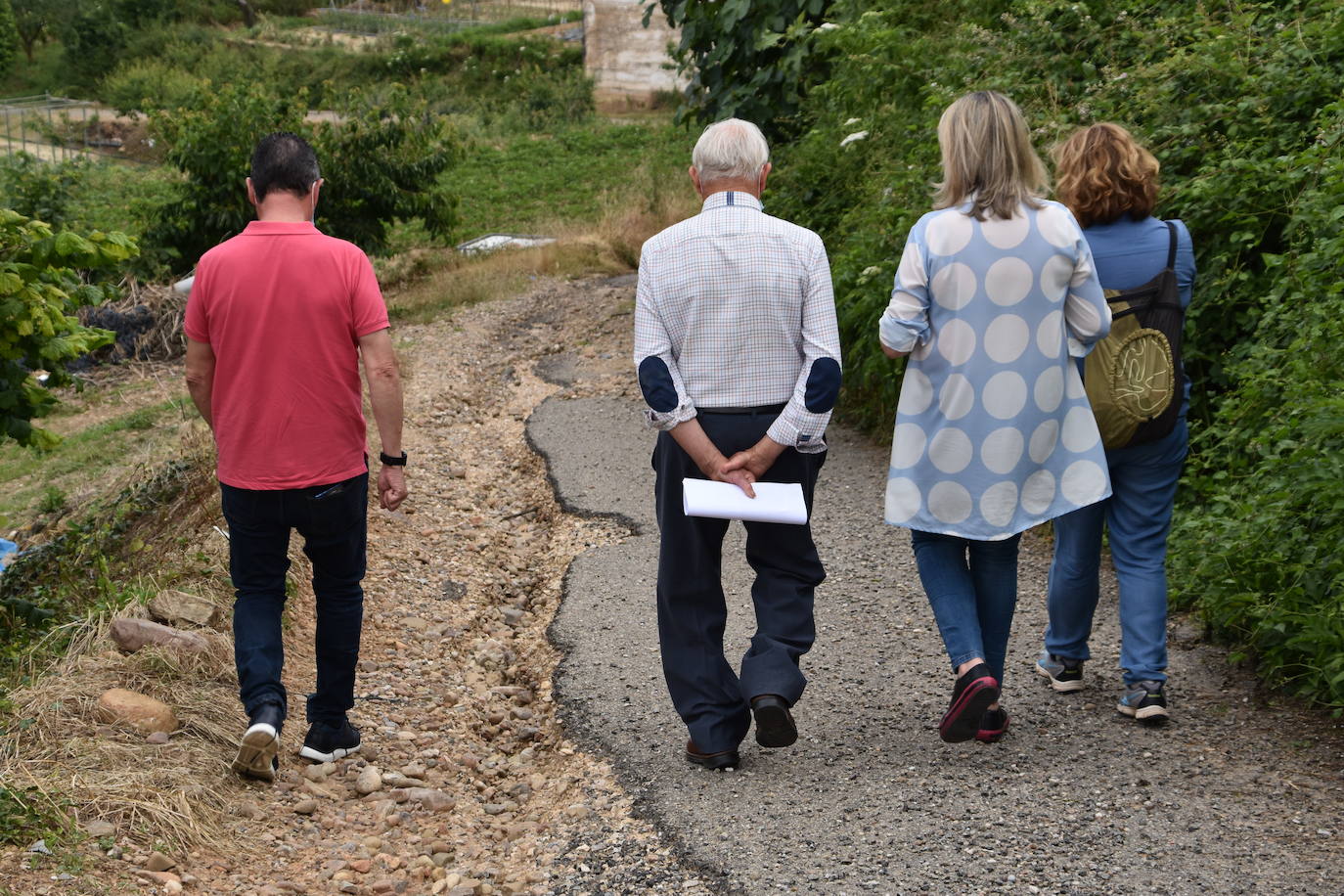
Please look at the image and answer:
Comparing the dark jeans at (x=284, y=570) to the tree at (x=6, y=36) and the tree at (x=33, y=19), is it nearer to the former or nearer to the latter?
the tree at (x=6, y=36)

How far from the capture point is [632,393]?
940cm

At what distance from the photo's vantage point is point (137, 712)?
155 inches

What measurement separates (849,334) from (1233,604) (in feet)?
11.9

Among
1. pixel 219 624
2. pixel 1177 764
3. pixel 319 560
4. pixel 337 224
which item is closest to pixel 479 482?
pixel 219 624

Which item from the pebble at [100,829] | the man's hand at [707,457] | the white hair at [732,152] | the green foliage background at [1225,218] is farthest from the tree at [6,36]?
the man's hand at [707,457]

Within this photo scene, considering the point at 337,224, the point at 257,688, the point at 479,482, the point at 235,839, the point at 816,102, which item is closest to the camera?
the point at 235,839

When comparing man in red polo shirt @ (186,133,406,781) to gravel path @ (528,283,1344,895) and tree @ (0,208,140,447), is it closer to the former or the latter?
gravel path @ (528,283,1344,895)

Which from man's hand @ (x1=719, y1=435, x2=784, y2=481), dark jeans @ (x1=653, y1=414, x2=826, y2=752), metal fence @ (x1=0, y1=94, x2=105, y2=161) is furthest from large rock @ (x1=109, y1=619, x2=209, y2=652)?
metal fence @ (x1=0, y1=94, x2=105, y2=161)

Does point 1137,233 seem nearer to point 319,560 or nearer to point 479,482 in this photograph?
point 319,560

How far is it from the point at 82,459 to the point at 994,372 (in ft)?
28.8

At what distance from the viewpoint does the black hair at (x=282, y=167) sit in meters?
3.64

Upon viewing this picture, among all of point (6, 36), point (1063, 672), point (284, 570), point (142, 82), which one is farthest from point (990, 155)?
point (6, 36)

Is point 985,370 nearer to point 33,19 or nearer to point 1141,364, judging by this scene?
point 1141,364

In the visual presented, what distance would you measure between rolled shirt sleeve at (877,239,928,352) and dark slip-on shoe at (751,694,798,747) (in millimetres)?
999
